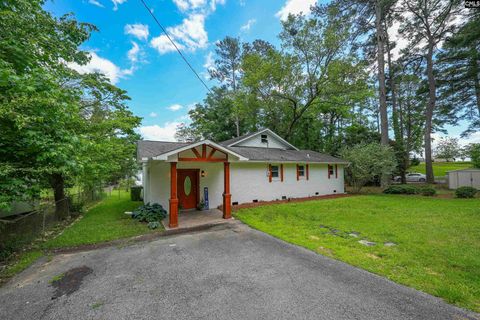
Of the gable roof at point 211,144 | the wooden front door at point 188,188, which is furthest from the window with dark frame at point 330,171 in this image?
the wooden front door at point 188,188

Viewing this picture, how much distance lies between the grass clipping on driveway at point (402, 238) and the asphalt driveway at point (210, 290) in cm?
46

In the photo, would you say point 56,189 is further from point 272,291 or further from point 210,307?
point 272,291

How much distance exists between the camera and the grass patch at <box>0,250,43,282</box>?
4217 millimetres

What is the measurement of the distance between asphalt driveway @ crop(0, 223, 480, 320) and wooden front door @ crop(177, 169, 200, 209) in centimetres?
497

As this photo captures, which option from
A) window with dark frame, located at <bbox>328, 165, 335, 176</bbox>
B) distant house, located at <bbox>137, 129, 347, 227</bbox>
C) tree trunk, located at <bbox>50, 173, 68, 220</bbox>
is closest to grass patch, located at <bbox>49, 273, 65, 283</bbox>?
distant house, located at <bbox>137, 129, 347, 227</bbox>

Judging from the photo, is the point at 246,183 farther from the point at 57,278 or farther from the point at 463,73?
the point at 463,73

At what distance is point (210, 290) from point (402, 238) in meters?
5.63

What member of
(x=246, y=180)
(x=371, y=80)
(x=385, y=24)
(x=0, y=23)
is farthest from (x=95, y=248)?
(x=385, y=24)

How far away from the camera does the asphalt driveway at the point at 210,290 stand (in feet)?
9.50

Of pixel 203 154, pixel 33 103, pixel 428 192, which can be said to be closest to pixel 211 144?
pixel 203 154

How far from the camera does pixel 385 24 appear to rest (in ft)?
63.4

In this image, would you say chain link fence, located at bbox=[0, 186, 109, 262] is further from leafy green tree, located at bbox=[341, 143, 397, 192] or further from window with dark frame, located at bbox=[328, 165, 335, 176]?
leafy green tree, located at bbox=[341, 143, 397, 192]

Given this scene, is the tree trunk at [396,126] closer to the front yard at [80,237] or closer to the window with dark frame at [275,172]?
the window with dark frame at [275,172]

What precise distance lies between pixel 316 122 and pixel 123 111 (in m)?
21.5
